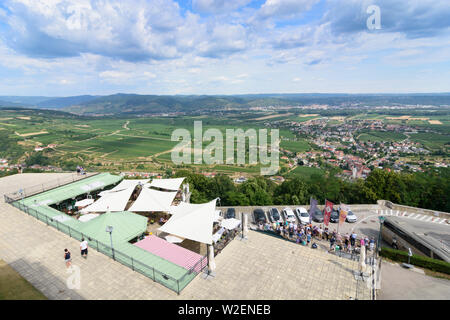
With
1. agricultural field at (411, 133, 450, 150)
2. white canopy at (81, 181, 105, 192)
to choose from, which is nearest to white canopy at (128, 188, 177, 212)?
white canopy at (81, 181, 105, 192)

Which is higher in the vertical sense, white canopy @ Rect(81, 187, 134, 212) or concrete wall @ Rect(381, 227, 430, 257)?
white canopy @ Rect(81, 187, 134, 212)

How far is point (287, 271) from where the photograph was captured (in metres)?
13.2

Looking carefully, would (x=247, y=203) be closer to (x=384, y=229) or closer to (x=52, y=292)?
(x=384, y=229)

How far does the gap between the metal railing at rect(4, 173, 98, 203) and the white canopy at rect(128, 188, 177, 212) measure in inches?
418

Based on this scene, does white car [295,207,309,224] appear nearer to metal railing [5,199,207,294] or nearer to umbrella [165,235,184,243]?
umbrella [165,235,184,243]

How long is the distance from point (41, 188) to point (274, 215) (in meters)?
24.3

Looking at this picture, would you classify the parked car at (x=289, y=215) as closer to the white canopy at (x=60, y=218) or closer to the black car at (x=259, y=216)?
the black car at (x=259, y=216)

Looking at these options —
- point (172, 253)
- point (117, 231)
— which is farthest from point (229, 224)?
point (117, 231)

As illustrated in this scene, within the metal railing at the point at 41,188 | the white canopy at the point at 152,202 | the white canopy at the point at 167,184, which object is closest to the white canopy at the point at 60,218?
the white canopy at the point at 152,202

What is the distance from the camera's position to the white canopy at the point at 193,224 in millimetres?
15182

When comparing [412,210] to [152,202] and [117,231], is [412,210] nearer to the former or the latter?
[152,202]

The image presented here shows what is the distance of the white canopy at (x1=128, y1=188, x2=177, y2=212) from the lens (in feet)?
67.1

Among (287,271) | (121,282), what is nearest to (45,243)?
(121,282)

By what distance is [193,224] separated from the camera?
52.7 feet
